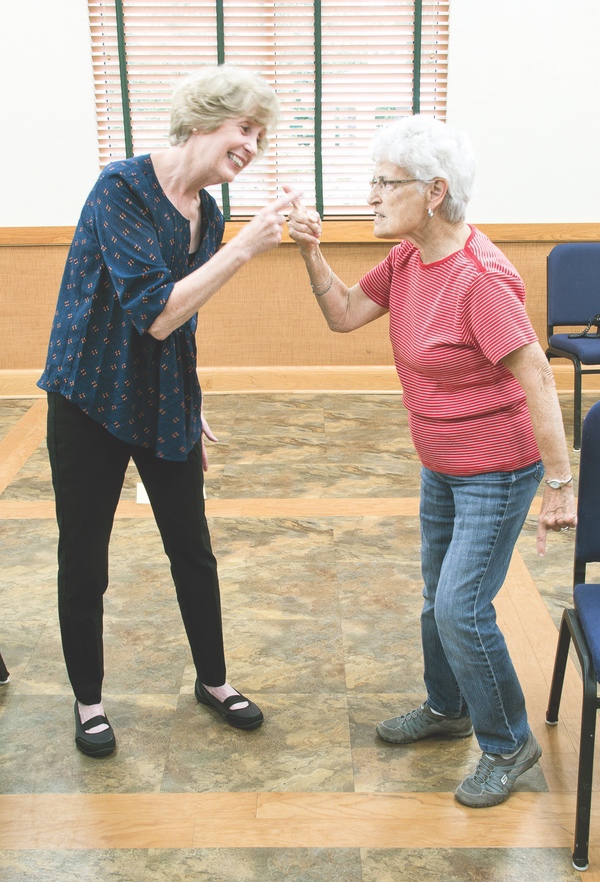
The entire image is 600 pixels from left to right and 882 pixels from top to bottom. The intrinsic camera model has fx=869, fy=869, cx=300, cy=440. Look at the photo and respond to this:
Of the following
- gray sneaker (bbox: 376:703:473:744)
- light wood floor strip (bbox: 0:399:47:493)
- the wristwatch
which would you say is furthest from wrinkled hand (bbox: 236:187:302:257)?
light wood floor strip (bbox: 0:399:47:493)

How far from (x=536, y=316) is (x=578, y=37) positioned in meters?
1.59

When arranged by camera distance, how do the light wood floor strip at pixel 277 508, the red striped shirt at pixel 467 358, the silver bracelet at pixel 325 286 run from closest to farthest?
the red striped shirt at pixel 467 358
the silver bracelet at pixel 325 286
the light wood floor strip at pixel 277 508

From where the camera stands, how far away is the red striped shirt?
5.63 feet

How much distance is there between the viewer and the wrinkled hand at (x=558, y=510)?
180 cm

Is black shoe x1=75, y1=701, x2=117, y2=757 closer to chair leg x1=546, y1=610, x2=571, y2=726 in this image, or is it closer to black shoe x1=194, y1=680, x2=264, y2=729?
black shoe x1=194, y1=680, x2=264, y2=729

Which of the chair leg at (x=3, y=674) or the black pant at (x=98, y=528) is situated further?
the chair leg at (x=3, y=674)

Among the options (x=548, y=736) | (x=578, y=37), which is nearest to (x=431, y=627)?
(x=548, y=736)

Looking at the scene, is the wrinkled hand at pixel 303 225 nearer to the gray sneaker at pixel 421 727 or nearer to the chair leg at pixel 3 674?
the gray sneaker at pixel 421 727

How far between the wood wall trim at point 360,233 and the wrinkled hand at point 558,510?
3587mm

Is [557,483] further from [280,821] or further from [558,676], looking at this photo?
[280,821]

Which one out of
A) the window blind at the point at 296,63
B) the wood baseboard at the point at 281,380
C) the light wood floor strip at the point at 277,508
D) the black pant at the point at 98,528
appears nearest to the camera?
the black pant at the point at 98,528

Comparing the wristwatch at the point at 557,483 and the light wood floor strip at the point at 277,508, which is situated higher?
the wristwatch at the point at 557,483

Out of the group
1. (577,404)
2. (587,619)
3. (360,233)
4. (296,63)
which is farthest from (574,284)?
(587,619)

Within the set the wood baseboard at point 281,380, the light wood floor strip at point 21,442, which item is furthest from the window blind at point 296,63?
the light wood floor strip at point 21,442
